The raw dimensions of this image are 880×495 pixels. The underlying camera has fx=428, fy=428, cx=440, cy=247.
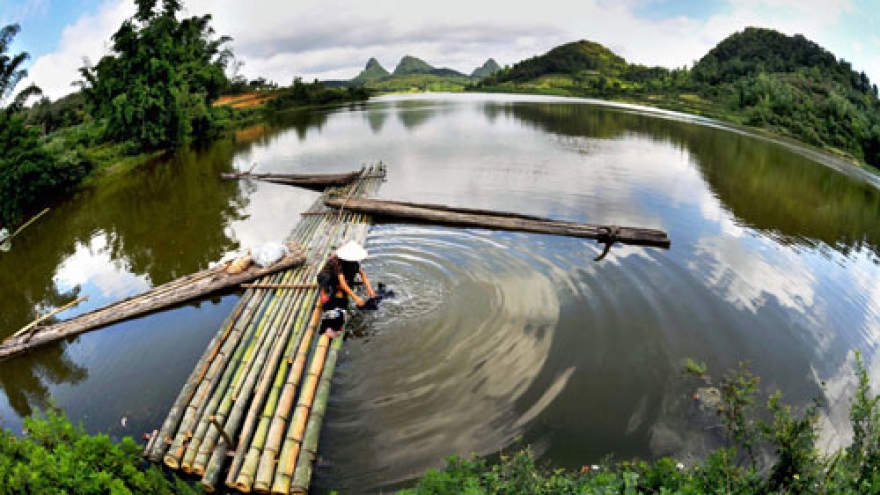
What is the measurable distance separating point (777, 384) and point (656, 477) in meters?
4.10

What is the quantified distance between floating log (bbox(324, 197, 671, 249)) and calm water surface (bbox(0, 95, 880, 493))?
40 cm

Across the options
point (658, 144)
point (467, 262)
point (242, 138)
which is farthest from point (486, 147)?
point (242, 138)

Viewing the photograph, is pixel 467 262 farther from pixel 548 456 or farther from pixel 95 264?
pixel 95 264

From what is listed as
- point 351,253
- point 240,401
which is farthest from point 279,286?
point 240,401

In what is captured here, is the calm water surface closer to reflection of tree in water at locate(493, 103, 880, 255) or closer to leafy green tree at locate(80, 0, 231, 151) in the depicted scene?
reflection of tree in water at locate(493, 103, 880, 255)

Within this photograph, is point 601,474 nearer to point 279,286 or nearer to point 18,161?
point 279,286

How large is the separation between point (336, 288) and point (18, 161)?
53.1 feet

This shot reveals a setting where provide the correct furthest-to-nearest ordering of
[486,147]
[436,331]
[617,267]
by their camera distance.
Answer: [486,147] → [617,267] → [436,331]

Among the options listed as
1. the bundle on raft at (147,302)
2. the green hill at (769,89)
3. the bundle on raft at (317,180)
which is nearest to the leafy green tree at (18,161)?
the bundle on raft at (317,180)

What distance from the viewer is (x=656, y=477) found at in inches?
157

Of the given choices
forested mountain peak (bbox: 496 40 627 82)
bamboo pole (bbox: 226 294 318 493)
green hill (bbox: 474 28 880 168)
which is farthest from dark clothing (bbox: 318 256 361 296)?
forested mountain peak (bbox: 496 40 627 82)

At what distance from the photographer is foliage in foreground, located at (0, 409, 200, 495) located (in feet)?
12.3

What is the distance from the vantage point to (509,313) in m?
8.21

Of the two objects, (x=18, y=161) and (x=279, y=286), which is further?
(x=18, y=161)
